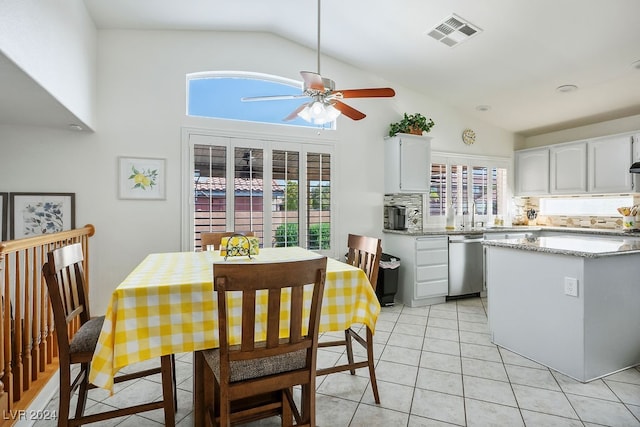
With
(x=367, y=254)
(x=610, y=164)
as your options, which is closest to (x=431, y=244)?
(x=367, y=254)

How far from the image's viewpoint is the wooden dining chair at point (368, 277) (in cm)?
213

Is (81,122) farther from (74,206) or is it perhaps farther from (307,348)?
(307,348)

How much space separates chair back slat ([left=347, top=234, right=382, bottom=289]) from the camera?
7.29 ft

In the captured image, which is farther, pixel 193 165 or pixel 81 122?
pixel 193 165

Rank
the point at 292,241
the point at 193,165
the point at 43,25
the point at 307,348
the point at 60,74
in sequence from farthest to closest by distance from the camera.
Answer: the point at 292,241, the point at 193,165, the point at 60,74, the point at 43,25, the point at 307,348

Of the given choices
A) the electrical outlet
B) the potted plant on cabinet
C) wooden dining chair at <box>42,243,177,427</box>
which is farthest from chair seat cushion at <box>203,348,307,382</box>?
the potted plant on cabinet

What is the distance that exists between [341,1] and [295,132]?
58.9 inches

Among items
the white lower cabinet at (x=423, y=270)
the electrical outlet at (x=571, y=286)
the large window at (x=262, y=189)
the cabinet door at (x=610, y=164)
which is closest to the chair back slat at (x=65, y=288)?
the large window at (x=262, y=189)

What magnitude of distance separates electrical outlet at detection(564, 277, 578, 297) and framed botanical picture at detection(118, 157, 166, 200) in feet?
12.2

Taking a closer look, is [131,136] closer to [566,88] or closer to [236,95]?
[236,95]

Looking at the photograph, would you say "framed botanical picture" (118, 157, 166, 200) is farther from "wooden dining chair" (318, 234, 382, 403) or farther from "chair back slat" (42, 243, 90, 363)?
"wooden dining chair" (318, 234, 382, 403)

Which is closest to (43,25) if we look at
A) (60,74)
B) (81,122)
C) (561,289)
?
(60,74)

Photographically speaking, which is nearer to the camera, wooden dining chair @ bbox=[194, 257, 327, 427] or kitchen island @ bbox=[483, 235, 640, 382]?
wooden dining chair @ bbox=[194, 257, 327, 427]

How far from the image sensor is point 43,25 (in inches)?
84.6
